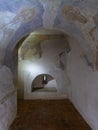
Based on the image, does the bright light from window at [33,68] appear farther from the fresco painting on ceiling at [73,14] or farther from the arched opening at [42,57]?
the fresco painting on ceiling at [73,14]

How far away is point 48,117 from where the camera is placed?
219 inches

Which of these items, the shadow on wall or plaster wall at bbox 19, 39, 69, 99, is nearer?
plaster wall at bbox 19, 39, 69, 99

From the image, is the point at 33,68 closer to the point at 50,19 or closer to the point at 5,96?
the point at 5,96

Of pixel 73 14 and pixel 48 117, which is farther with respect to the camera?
pixel 48 117

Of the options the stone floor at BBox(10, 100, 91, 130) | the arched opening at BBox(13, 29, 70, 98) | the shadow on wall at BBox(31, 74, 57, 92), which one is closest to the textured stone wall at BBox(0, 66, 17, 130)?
the stone floor at BBox(10, 100, 91, 130)

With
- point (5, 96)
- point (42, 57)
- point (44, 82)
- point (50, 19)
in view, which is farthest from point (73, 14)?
point (44, 82)

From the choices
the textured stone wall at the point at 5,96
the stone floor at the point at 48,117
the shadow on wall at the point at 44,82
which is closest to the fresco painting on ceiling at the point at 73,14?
the textured stone wall at the point at 5,96

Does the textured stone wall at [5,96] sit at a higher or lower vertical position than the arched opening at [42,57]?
lower

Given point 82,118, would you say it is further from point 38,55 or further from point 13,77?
point 38,55

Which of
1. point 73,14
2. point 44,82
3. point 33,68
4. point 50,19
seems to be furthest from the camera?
point 44,82

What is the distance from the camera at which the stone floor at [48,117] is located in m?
4.77

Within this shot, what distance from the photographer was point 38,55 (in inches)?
325

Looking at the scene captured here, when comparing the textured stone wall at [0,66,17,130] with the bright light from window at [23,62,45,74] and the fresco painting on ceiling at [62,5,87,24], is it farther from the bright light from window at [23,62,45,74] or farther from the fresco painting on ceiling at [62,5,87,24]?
the bright light from window at [23,62,45,74]

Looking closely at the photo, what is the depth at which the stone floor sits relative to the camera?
15.6 ft
